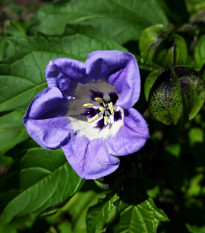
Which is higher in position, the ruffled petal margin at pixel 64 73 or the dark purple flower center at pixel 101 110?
the ruffled petal margin at pixel 64 73

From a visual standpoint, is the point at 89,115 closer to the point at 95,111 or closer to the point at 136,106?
the point at 95,111

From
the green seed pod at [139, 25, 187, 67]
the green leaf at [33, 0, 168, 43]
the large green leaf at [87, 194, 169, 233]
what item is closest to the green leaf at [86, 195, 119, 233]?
the large green leaf at [87, 194, 169, 233]

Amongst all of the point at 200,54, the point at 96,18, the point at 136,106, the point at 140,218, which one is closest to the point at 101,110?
the point at 136,106

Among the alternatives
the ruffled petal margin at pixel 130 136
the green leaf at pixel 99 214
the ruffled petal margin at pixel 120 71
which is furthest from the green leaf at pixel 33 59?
the green leaf at pixel 99 214

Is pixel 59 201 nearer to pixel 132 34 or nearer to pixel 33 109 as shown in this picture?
pixel 33 109

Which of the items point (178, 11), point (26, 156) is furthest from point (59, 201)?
point (178, 11)

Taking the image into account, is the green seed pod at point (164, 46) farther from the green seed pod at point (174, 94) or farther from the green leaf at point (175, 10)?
the green leaf at point (175, 10)
